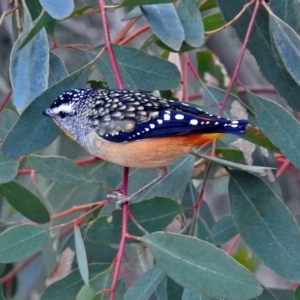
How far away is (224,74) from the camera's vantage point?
134 inches

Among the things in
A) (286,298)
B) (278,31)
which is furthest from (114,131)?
(286,298)

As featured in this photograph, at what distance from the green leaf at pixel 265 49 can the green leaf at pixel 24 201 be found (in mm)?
788

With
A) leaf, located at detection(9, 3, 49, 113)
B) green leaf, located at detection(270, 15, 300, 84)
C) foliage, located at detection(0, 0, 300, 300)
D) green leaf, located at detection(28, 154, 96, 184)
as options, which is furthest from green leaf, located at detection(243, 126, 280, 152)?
leaf, located at detection(9, 3, 49, 113)

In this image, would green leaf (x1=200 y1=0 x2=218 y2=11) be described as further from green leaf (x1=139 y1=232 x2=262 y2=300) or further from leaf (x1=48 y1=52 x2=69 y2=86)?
green leaf (x1=139 y1=232 x2=262 y2=300)

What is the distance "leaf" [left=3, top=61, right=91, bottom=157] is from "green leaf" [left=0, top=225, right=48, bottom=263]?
21cm

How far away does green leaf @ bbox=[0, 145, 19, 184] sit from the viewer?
2.05 metres

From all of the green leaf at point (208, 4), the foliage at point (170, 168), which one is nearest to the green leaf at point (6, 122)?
the foliage at point (170, 168)

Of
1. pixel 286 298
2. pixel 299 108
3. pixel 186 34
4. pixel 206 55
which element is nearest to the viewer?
pixel 186 34

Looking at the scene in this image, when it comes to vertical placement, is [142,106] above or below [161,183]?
above

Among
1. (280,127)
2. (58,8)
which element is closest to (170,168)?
(280,127)

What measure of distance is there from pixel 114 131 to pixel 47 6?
46 centimetres

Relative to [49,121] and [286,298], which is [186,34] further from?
[286,298]

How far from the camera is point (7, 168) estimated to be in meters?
2.07

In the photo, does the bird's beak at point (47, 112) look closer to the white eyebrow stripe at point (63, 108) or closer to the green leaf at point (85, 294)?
the white eyebrow stripe at point (63, 108)
